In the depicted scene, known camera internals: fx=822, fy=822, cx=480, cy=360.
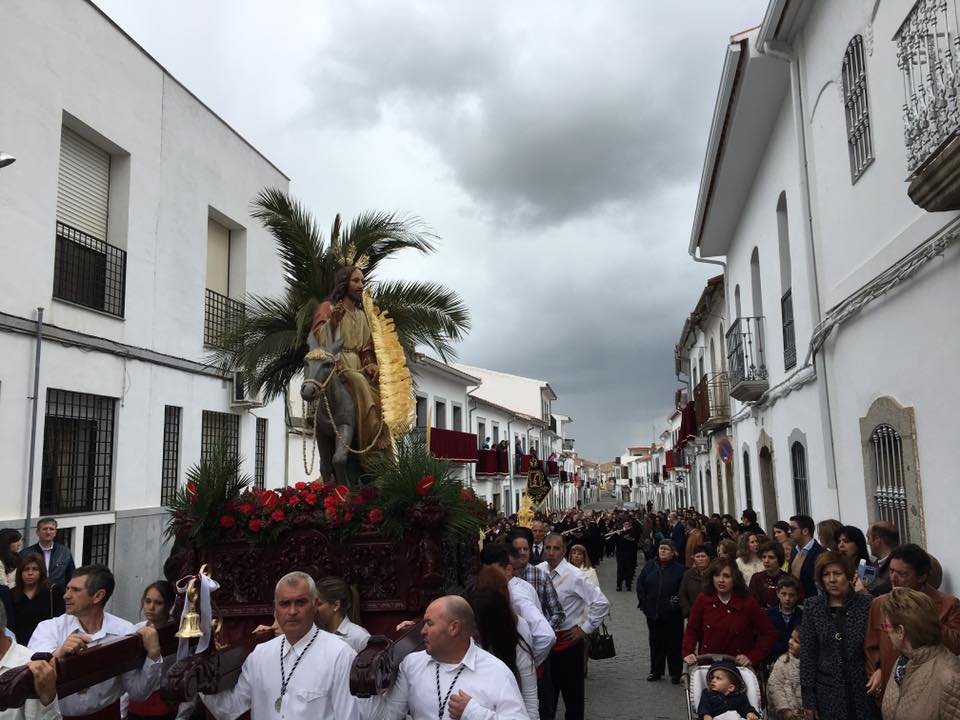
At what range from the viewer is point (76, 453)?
11.5 meters

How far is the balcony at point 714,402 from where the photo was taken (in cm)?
1917

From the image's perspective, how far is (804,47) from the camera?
9305 mm

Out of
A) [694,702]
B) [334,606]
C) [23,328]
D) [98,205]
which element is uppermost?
[98,205]

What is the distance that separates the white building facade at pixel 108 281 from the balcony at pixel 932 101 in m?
9.84

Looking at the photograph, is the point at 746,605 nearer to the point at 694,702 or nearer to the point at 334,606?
the point at 694,702

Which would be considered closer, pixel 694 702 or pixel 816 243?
pixel 694 702

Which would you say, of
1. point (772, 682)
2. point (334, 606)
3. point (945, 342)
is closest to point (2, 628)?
point (334, 606)

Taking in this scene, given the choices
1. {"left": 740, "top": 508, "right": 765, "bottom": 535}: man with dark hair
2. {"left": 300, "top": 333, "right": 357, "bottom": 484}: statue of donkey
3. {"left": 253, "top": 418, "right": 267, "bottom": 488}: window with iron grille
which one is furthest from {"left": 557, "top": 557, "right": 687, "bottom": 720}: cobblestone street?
{"left": 253, "top": 418, "right": 267, "bottom": 488}: window with iron grille

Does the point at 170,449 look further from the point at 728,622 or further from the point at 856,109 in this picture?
the point at 856,109

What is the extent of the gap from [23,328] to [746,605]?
9.05 m

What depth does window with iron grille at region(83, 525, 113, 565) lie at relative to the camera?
38.2ft

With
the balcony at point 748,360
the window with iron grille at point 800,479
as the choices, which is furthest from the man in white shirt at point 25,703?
the balcony at point 748,360

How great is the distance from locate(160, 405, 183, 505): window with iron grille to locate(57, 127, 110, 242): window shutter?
3.15m

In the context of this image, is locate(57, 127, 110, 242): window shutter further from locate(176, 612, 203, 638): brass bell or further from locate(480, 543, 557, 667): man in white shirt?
locate(176, 612, 203, 638): brass bell
